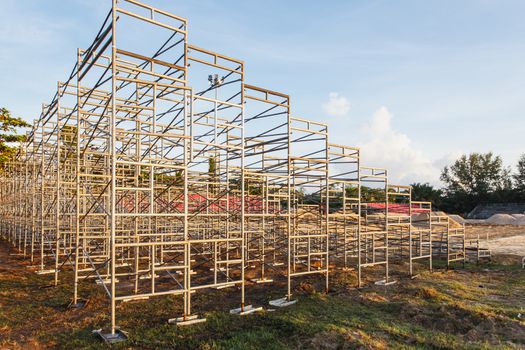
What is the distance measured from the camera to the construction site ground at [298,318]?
6.75 m

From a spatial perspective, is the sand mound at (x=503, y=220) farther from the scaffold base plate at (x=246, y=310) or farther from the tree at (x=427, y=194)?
the scaffold base plate at (x=246, y=310)

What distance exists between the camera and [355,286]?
1165 cm

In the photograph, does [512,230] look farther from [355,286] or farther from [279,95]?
[279,95]

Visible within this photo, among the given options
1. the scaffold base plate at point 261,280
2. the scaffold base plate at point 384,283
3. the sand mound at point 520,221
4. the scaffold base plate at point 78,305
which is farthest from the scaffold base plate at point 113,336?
the sand mound at point 520,221

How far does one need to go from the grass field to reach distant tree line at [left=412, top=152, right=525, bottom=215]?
160ft

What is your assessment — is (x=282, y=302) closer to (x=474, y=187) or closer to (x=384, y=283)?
(x=384, y=283)

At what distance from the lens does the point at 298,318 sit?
314 inches

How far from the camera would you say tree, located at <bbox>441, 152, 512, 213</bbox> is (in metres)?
57.6

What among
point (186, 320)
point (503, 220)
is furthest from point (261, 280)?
point (503, 220)

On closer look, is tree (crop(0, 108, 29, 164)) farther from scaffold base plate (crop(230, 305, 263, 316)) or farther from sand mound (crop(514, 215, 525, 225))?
sand mound (crop(514, 215, 525, 225))

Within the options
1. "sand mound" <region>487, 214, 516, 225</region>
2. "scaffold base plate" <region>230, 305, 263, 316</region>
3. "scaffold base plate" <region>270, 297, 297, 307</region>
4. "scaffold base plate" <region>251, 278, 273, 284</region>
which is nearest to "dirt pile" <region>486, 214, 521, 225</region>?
"sand mound" <region>487, 214, 516, 225</region>

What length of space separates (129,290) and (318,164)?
6147mm

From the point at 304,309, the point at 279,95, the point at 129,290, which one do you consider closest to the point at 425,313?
the point at 304,309

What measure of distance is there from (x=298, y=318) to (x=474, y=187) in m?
61.1
